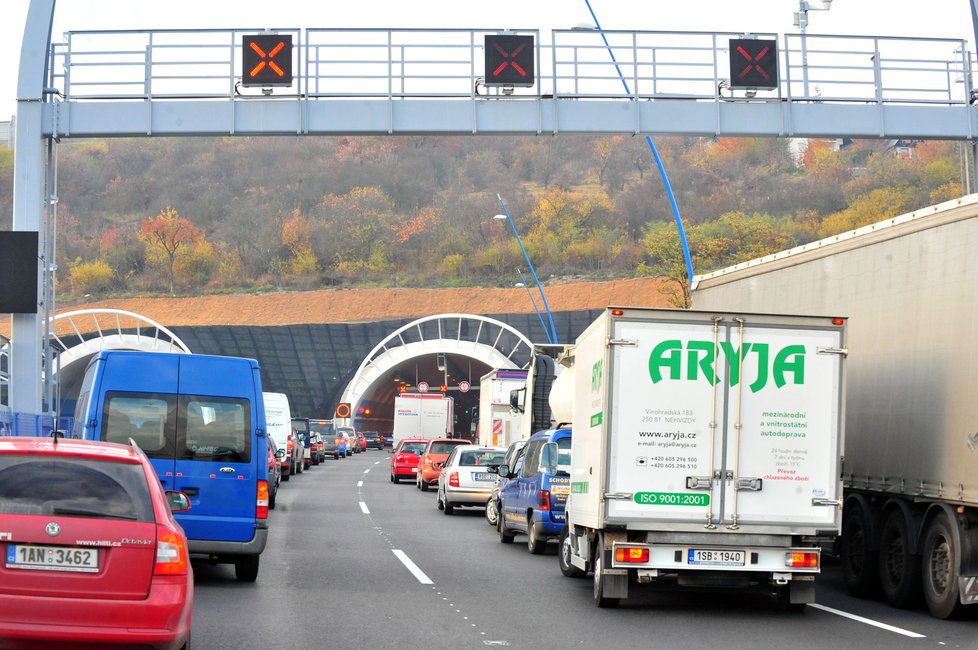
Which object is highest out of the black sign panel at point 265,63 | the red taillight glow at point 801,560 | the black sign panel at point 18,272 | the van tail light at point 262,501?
the black sign panel at point 265,63

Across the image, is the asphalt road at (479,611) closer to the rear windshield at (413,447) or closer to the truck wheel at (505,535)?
the truck wheel at (505,535)

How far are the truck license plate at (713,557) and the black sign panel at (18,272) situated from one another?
1501 cm

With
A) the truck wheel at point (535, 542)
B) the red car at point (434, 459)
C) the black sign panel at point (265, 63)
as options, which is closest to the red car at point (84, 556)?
the truck wheel at point (535, 542)

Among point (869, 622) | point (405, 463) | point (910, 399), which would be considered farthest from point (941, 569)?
point (405, 463)

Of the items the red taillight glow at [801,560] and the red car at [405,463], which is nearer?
the red taillight glow at [801,560]

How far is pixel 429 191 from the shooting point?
553 feet

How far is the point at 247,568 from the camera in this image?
13969 mm

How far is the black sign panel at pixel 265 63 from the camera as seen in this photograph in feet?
74.5

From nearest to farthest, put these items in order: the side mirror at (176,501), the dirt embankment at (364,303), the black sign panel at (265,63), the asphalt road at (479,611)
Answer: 1. the side mirror at (176,501)
2. the asphalt road at (479,611)
3. the black sign panel at (265,63)
4. the dirt embankment at (364,303)

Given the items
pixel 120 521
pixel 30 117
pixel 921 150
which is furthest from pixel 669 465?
pixel 921 150

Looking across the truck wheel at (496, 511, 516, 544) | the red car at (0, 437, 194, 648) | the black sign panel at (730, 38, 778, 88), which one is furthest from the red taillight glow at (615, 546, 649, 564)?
the black sign panel at (730, 38, 778, 88)

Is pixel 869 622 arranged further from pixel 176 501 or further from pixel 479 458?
pixel 479 458

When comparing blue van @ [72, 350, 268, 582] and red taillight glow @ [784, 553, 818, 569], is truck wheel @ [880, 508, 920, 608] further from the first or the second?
blue van @ [72, 350, 268, 582]

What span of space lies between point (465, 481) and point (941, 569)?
16.2 metres
